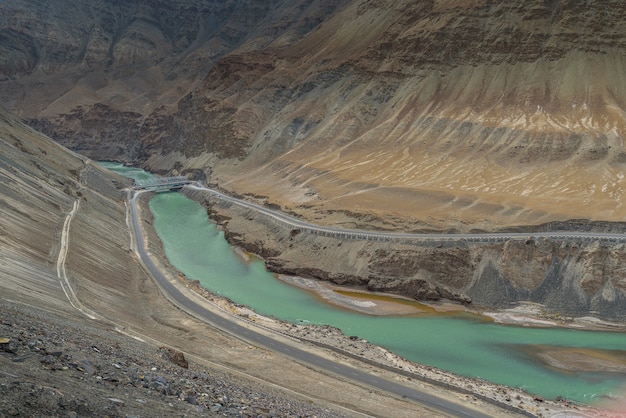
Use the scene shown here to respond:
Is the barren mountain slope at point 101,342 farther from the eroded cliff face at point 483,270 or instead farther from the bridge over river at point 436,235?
the eroded cliff face at point 483,270

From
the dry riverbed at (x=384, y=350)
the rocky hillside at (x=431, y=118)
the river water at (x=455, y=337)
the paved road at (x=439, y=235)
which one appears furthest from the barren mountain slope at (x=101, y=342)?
the rocky hillside at (x=431, y=118)

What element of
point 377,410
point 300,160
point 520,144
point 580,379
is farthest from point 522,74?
point 377,410

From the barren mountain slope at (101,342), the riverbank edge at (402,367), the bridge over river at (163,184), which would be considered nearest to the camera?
the barren mountain slope at (101,342)

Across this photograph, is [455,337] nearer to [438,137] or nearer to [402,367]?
[402,367]

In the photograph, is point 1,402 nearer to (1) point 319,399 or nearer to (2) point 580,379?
(1) point 319,399

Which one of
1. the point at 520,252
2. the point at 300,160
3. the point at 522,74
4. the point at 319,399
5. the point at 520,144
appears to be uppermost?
the point at 522,74

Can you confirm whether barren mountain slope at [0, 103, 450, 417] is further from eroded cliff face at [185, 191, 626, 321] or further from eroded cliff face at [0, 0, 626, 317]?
eroded cliff face at [0, 0, 626, 317]
